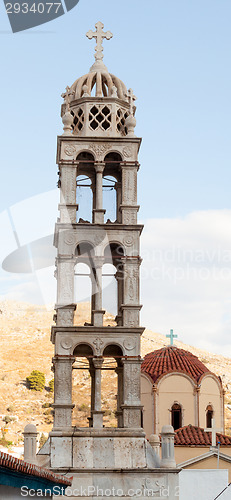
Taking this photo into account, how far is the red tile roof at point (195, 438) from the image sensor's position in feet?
112

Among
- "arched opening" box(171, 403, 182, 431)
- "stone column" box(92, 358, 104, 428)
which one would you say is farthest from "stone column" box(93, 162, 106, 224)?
"arched opening" box(171, 403, 182, 431)

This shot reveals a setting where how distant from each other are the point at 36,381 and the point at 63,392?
63.9 metres

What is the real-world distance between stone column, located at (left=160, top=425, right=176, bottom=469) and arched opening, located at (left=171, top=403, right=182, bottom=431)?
1646cm

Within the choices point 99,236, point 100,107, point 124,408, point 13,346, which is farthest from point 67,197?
point 13,346

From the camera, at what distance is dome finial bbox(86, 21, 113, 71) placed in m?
25.0

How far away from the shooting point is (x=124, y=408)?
21.5 meters

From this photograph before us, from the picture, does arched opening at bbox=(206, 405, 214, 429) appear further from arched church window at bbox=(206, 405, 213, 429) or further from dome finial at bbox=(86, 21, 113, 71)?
dome finial at bbox=(86, 21, 113, 71)

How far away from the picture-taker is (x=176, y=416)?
37719 millimetres

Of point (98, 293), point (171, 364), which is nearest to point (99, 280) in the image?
point (98, 293)

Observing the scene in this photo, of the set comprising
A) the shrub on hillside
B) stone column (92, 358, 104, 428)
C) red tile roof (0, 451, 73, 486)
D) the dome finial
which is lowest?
red tile roof (0, 451, 73, 486)

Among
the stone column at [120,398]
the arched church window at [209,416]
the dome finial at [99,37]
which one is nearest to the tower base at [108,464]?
the stone column at [120,398]

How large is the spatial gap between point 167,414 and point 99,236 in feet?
55.7

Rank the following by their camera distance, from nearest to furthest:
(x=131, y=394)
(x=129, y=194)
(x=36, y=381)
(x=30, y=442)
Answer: (x=30, y=442) < (x=131, y=394) < (x=129, y=194) < (x=36, y=381)

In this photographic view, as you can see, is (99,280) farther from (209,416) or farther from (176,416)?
(209,416)
